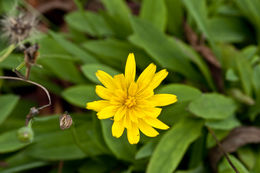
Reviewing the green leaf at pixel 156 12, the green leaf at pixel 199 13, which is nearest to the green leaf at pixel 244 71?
the green leaf at pixel 199 13

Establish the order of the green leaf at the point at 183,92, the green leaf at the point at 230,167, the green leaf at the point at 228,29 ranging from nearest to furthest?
1. the green leaf at the point at 230,167
2. the green leaf at the point at 183,92
3. the green leaf at the point at 228,29

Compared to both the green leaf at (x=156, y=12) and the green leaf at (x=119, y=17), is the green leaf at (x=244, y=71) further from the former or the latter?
the green leaf at (x=119, y=17)

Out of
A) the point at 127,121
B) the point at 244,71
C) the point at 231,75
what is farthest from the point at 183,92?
the point at 127,121

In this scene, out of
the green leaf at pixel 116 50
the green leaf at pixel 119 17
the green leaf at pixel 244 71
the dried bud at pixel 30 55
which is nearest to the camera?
the dried bud at pixel 30 55

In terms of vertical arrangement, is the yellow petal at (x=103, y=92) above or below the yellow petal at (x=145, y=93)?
above

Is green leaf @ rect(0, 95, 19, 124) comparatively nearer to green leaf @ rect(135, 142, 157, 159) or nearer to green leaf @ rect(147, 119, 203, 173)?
green leaf @ rect(135, 142, 157, 159)

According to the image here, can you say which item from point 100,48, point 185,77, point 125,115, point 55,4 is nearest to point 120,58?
point 100,48
